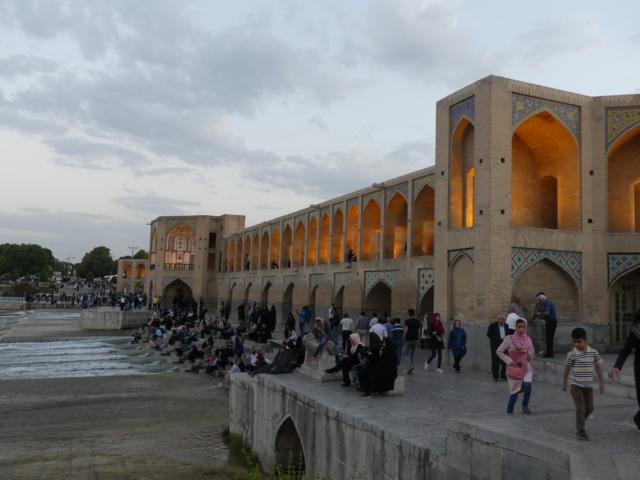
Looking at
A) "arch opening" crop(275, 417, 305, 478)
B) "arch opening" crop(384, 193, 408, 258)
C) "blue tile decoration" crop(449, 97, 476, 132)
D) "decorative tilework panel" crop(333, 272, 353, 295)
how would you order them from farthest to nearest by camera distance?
"decorative tilework panel" crop(333, 272, 353, 295)
"arch opening" crop(384, 193, 408, 258)
"blue tile decoration" crop(449, 97, 476, 132)
"arch opening" crop(275, 417, 305, 478)

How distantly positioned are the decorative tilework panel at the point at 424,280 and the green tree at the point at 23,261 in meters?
78.3

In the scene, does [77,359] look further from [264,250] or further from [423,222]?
[264,250]

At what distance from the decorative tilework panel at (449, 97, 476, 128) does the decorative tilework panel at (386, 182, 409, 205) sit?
472 cm

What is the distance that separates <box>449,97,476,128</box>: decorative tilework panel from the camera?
12.3 metres

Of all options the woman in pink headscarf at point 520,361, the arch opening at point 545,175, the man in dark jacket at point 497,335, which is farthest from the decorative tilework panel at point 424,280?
the woman in pink headscarf at point 520,361

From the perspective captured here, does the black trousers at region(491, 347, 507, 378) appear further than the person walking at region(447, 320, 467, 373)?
No

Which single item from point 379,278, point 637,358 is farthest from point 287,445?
point 379,278

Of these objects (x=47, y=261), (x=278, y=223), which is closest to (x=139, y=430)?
(x=278, y=223)

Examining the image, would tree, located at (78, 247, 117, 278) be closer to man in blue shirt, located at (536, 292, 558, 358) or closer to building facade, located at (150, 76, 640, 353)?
building facade, located at (150, 76, 640, 353)

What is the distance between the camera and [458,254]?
12266 millimetres

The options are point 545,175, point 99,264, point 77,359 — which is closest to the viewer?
point 545,175

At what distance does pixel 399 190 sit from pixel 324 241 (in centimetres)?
654

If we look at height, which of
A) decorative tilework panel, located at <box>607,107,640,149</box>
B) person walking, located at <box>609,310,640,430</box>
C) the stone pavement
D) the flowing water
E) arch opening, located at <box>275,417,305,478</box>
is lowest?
the flowing water

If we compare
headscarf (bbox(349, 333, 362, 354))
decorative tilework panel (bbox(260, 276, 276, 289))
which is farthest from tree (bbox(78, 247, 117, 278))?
headscarf (bbox(349, 333, 362, 354))
